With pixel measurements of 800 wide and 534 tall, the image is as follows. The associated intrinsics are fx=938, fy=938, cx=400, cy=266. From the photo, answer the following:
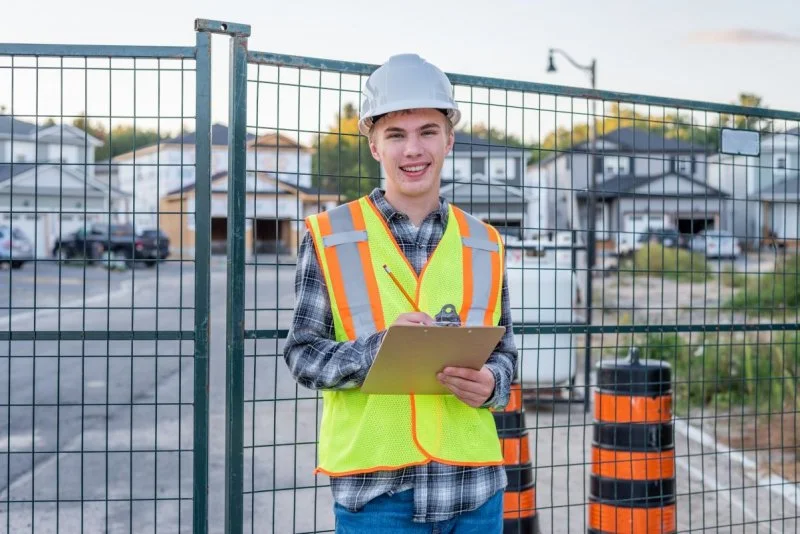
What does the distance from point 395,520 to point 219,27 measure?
2.06 meters

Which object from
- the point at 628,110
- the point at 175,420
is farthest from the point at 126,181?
the point at 628,110

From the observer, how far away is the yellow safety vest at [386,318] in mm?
2734

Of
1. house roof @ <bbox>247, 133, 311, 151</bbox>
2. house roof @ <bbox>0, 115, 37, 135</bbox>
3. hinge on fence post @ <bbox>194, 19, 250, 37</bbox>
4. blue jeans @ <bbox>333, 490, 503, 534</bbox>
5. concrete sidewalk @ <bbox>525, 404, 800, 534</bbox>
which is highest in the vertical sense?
hinge on fence post @ <bbox>194, 19, 250, 37</bbox>

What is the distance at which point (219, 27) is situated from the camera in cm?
368

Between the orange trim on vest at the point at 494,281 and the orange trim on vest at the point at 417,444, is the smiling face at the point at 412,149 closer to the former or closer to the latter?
the orange trim on vest at the point at 494,281

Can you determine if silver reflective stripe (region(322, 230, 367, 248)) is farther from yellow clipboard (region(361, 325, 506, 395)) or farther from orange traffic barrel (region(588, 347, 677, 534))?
→ orange traffic barrel (region(588, 347, 677, 534))

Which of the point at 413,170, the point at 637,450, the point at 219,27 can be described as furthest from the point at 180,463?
the point at 637,450

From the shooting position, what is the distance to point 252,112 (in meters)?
3.76

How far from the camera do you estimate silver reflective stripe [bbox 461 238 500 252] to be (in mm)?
2999

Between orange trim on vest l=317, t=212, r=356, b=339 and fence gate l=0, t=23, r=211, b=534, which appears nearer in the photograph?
orange trim on vest l=317, t=212, r=356, b=339

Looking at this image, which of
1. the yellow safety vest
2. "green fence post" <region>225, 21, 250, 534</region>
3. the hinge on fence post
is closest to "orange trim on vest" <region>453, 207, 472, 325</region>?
the yellow safety vest

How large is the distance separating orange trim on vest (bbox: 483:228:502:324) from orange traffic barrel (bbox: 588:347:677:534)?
210 centimetres

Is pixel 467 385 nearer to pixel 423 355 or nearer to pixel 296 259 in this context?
pixel 423 355

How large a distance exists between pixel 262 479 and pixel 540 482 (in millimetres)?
2366
